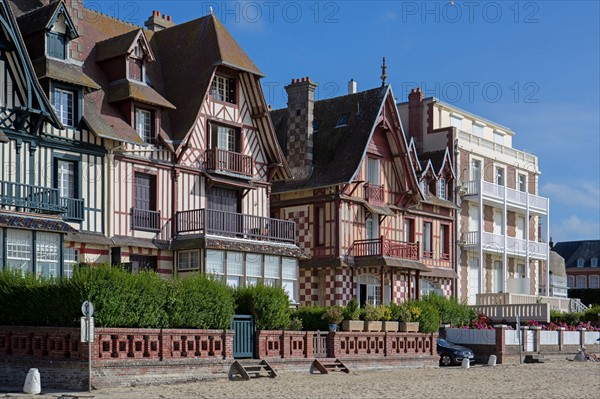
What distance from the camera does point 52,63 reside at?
2777 cm

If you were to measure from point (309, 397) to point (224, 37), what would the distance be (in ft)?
55.8

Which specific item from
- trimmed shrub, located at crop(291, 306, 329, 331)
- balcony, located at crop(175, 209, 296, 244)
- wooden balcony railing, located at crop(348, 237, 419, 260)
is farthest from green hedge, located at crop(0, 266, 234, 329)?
wooden balcony railing, located at crop(348, 237, 419, 260)

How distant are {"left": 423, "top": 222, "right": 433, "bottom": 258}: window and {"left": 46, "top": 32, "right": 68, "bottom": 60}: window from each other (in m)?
19.7

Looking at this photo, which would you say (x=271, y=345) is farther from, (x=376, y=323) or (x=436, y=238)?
(x=436, y=238)

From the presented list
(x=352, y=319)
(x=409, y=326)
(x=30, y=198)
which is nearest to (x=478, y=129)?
(x=409, y=326)

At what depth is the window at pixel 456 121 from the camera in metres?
47.9

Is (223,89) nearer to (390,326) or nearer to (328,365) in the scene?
(390,326)

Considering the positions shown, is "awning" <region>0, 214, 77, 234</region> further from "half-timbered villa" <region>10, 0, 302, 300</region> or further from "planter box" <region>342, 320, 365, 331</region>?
"planter box" <region>342, 320, 365, 331</region>

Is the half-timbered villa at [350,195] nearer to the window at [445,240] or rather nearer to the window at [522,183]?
the window at [445,240]

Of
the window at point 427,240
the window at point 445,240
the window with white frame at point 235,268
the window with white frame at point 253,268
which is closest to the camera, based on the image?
the window with white frame at point 235,268

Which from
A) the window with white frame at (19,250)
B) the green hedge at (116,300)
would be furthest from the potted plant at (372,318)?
the window with white frame at (19,250)

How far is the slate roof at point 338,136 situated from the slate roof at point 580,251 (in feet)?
176

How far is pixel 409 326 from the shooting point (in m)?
30.2

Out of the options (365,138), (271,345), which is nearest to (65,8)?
(271,345)
